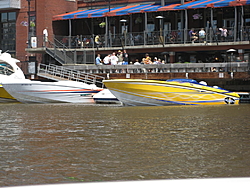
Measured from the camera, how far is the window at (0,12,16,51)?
4538 cm

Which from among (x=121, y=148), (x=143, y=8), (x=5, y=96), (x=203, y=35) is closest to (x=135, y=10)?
(x=143, y=8)

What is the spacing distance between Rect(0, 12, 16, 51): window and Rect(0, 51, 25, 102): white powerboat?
1540cm

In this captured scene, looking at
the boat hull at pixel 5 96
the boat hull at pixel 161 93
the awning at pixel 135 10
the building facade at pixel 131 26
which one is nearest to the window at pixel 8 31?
the building facade at pixel 131 26

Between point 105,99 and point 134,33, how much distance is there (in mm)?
14142

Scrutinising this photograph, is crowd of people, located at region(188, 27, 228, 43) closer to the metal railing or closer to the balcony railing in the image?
the balcony railing

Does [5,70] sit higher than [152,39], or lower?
lower

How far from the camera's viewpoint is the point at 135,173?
325 inches

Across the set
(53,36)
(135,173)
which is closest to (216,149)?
(135,173)

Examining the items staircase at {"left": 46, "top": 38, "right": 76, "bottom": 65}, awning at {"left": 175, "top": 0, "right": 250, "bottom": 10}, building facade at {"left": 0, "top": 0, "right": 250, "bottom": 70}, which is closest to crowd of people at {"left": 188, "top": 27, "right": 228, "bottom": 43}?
building facade at {"left": 0, "top": 0, "right": 250, "bottom": 70}

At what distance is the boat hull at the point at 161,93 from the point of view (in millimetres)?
23562

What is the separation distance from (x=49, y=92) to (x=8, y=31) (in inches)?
782

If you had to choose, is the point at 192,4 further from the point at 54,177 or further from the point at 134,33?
the point at 54,177

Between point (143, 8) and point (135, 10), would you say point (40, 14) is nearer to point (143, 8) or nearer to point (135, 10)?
point (135, 10)

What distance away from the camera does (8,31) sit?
4578 centimetres
